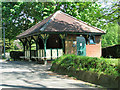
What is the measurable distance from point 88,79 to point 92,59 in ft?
3.61

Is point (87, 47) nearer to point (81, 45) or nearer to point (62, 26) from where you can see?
point (81, 45)

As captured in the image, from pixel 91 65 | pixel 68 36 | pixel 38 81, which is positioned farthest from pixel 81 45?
pixel 38 81

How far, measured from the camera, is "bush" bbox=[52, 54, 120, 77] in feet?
27.7

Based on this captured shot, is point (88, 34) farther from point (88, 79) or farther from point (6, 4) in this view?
point (6, 4)

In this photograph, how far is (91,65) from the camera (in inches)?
394

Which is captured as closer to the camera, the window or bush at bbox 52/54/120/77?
bush at bbox 52/54/120/77

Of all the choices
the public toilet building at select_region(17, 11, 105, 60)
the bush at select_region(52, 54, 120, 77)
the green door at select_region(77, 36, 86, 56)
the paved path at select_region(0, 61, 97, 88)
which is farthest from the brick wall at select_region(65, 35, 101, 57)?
the paved path at select_region(0, 61, 97, 88)

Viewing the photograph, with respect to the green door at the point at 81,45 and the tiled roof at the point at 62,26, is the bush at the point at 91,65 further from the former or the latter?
the green door at the point at 81,45

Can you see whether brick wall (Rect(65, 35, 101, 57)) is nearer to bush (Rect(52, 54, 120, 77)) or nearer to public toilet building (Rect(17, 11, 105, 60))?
public toilet building (Rect(17, 11, 105, 60))

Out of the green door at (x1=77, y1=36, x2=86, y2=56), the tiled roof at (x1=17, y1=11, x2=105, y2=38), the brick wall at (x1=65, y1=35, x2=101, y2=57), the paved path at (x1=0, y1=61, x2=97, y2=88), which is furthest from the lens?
the green door at (x1=77, y1=36, x2=86, y2=56)

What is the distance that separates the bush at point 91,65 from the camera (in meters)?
8.45

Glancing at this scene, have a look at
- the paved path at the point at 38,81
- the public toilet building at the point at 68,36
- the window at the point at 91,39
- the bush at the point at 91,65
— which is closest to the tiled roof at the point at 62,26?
the public toilet building at the point at 68,36

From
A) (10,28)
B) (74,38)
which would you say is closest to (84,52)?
(74,38)

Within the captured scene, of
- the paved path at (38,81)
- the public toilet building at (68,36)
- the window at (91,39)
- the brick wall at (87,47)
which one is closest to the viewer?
the paved path at (38,81)
